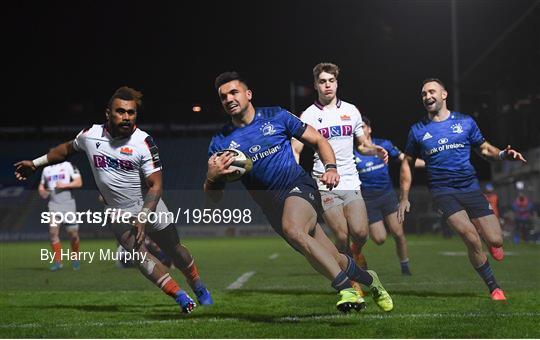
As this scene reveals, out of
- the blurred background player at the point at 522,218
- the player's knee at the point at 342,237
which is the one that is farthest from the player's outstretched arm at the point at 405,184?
the blurred background player at the point at 522,218

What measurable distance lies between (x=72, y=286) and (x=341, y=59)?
9485 millimetres

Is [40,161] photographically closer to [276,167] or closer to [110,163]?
[110,163]

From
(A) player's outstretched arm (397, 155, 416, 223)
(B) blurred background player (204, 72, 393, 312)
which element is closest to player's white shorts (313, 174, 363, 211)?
(A) player's outstretched arm (397, 155, 416, 223)

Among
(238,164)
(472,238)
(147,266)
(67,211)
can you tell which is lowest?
(67,211)

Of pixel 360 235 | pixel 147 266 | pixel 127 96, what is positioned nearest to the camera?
pixel 127 96

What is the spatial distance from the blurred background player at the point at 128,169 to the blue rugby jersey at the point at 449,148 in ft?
10.1

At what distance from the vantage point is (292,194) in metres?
→ 6.46

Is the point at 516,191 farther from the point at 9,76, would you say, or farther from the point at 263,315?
the point at 263,315

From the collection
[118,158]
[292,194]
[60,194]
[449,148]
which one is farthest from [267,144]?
[60,194]

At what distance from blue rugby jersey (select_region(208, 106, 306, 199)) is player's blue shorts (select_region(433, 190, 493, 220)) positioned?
278 cm

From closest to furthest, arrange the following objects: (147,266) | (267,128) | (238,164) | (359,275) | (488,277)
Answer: (238,164) → (267,128) → (359,275) → (147,266) → (488,277)

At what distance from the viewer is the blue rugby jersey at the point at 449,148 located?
8.59 m

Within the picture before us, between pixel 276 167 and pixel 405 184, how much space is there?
2.67 m

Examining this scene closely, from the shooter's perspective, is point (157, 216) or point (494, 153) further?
point (494, 153)
